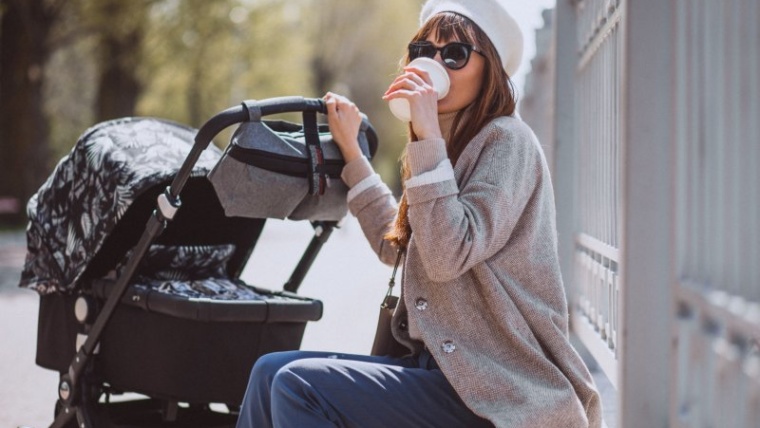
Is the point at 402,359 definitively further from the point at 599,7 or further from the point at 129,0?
the point at 129,0

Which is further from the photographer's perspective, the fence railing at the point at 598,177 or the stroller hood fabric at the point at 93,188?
the fence railing at the point at 598,177

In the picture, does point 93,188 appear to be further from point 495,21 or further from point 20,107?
point 20,107

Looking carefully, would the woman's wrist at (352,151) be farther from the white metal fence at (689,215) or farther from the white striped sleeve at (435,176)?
the white metal fence at (689,215)

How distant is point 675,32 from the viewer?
2357mm

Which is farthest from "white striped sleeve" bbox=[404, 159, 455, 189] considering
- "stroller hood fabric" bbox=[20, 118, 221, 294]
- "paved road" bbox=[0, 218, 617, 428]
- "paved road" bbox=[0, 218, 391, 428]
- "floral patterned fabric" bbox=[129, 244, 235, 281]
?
"paved road" bbox=[0, 218, 391, 428]

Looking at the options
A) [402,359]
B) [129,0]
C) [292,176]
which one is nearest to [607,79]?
[292,176]

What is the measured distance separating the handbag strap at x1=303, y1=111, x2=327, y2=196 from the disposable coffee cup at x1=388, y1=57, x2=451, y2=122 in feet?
1.96

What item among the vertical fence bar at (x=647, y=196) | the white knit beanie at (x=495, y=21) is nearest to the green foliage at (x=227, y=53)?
the white knit beanie at (x=495, y=21)

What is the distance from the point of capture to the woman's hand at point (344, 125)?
334 cm

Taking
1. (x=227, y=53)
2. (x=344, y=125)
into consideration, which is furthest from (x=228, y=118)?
(x=227, y=53)

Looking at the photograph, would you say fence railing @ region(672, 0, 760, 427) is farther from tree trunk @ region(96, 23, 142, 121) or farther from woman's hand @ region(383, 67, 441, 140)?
tree trunk @ region(96, 23, 142, 121)

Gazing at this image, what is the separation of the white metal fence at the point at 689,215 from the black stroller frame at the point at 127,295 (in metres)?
1.12

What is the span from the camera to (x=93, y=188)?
3.72 m

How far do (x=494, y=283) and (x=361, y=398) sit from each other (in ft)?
1.40
